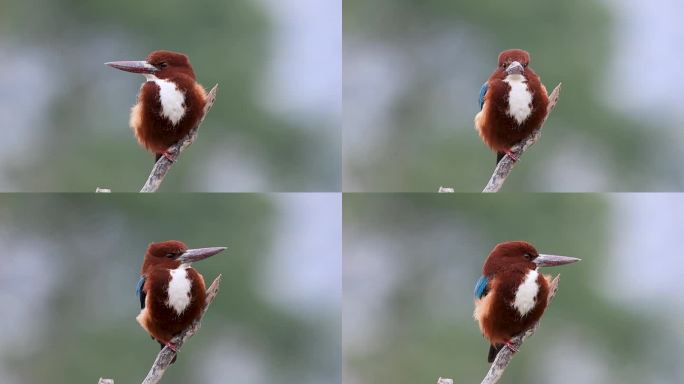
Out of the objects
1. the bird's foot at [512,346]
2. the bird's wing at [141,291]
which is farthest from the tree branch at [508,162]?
the bird's wing at [141,291]

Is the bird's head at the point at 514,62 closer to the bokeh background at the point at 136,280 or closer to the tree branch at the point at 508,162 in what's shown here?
the tree branch at the point at 508,162

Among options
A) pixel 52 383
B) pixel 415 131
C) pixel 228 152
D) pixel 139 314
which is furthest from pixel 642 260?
pixel 52 383

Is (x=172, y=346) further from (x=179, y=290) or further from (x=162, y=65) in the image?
(x=162, y=65)

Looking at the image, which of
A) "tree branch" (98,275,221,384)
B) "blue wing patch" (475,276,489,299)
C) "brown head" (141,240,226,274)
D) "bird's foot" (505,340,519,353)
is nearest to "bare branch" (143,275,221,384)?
"tree branch" (98,275,221,384)

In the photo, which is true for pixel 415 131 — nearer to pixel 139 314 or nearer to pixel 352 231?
pixel 352 231

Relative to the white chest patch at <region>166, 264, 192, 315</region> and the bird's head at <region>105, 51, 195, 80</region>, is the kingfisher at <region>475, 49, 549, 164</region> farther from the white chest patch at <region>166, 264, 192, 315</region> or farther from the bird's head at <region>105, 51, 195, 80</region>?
the white chest patch at <region>166, 264, 192, 315</region>

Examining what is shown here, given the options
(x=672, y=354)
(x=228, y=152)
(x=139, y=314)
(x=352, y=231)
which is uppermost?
(x=228, y=152)
